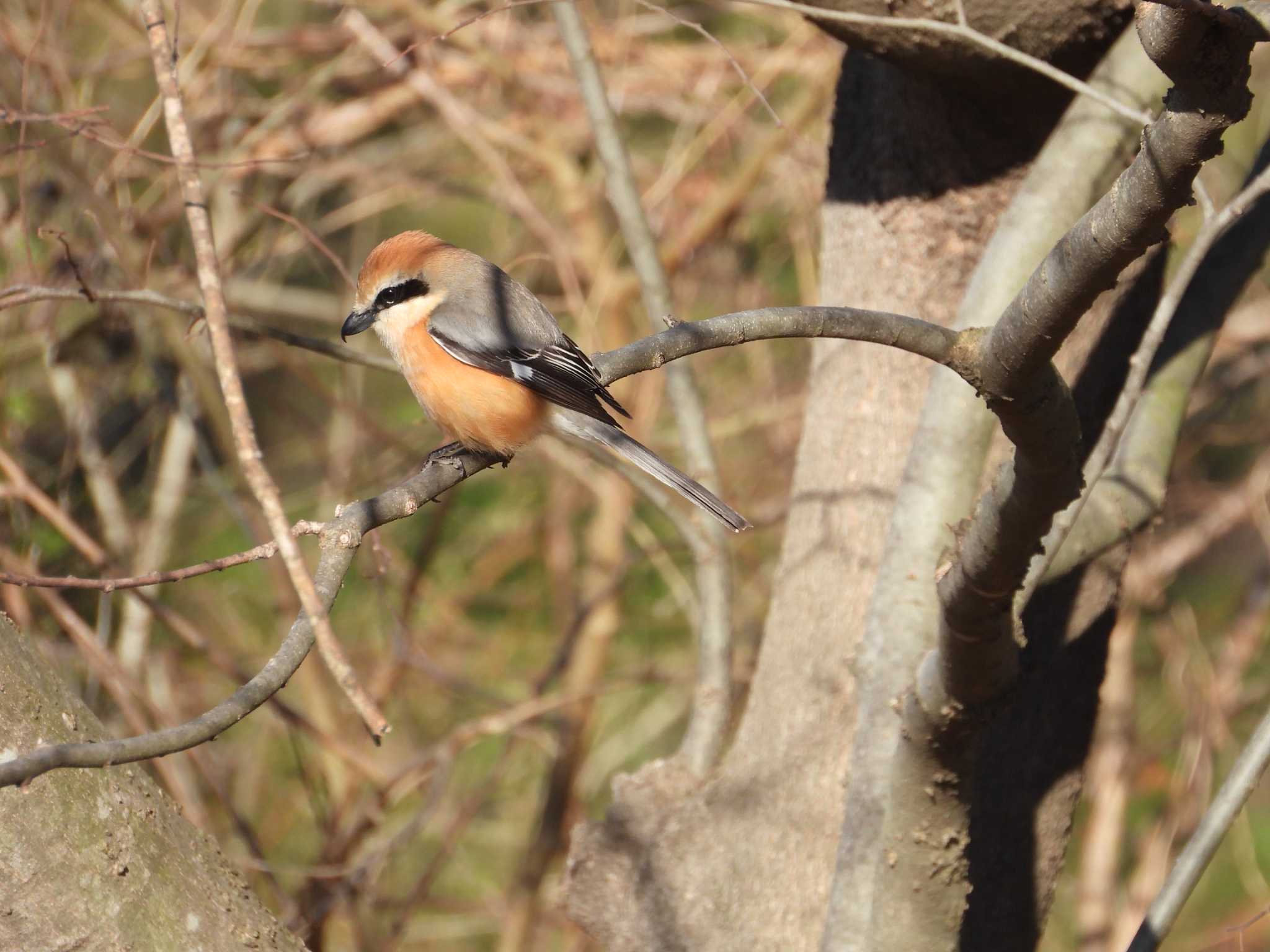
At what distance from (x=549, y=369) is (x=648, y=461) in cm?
36

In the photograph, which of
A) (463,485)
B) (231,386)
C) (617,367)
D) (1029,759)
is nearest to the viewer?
(231,386)

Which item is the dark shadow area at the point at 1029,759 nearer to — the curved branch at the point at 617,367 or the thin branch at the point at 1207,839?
the thin branch at the point at 1207,839

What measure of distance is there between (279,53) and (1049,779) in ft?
13.9

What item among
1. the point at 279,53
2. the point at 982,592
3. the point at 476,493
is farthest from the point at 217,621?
the point at 982,592

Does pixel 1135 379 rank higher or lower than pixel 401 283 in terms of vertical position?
higher

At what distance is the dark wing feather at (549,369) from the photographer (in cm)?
302

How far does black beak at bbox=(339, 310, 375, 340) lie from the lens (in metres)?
3.35

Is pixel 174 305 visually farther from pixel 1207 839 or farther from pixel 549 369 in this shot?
pixel 1207 839

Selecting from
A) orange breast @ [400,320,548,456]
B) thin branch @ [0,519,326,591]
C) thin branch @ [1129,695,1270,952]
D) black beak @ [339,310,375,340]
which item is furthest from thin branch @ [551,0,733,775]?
thin branch @ [0,519,326,591]

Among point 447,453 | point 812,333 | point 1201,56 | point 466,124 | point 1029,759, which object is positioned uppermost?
point 1201,56

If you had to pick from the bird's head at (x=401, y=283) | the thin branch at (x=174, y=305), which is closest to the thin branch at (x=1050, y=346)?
the thin branch at (x=174, y=305)

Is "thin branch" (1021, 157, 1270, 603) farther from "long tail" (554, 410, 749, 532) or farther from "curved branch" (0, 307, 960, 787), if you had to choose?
"long tail" (554, 410, 749, 532)

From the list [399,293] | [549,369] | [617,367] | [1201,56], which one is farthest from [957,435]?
Result: [399,293]

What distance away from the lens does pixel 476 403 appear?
10.4 feet
